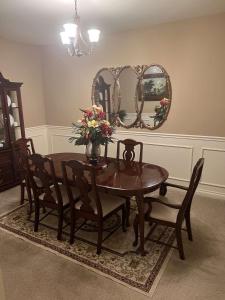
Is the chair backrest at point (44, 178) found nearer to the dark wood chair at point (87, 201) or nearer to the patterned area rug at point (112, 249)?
the dark wood chair at point (87, 201)

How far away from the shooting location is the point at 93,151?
9.21 feet

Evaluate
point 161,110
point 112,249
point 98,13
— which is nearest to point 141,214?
point 112,249

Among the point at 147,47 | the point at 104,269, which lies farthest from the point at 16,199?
the point at 147,47

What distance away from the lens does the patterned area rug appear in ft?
6.63

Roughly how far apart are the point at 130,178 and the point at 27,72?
10.8ft

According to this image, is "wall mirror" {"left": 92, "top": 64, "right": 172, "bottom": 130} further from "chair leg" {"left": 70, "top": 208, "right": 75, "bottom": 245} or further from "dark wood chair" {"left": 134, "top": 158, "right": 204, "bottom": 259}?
"chair leg" {"left": 70, "top": 208, "right": 75, "bottom": 245}

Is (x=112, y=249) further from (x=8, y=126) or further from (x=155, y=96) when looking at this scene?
(x=8, y=126)

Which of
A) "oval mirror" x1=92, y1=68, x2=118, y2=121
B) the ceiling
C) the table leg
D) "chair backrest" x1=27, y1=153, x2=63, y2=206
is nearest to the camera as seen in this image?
the table leg

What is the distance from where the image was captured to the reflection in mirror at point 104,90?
4.09m

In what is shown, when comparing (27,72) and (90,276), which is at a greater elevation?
(27,72)

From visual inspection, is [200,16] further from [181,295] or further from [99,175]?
[181,295]

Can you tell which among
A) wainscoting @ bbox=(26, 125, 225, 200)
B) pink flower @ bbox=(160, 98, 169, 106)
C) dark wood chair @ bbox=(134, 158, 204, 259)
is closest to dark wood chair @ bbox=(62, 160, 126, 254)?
dark wood chair @ bbox=(134, 158, 204, 259)

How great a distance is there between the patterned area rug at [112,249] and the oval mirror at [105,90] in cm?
208

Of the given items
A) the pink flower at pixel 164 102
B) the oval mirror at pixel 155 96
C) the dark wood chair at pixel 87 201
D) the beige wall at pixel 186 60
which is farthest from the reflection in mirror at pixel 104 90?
the dark wood chair at pixel 87 201
